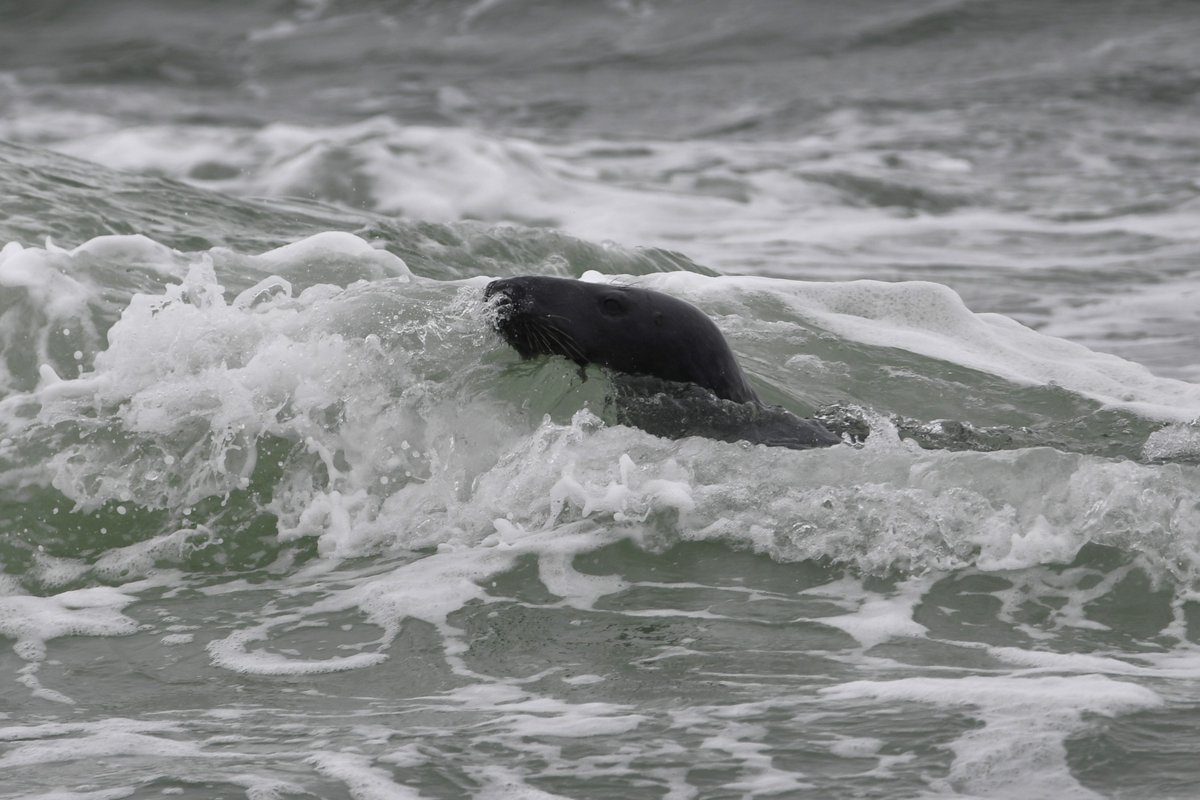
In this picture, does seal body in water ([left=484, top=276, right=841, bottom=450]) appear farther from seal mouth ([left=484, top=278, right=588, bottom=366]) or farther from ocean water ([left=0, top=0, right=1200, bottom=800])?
ocean water ([left=0, top=0, right=1200, bottom=800])

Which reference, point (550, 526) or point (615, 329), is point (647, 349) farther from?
point (550, 526)

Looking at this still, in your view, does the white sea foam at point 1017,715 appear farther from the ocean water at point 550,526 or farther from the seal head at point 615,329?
the seal head at point 615,329

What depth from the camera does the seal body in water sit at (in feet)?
18.0

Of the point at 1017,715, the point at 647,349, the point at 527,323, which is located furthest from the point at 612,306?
the point at 1017,715

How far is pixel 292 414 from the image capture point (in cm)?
568

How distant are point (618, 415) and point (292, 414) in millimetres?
1121

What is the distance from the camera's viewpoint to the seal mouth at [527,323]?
17.9 ft

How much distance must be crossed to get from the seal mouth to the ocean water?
0.22m

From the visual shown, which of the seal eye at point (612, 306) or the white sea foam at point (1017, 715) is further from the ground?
the seal eye at point (612, 306)

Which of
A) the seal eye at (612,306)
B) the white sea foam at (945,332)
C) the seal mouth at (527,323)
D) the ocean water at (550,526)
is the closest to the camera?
the ocean water at (550,526)

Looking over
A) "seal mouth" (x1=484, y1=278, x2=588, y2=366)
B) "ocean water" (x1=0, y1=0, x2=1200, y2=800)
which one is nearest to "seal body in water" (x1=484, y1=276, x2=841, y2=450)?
"seal mouth" (x1=484, y1=278, x2=588, y2=366)

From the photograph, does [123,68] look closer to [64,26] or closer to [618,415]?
[64,26]

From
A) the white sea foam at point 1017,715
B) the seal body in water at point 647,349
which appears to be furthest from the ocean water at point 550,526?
the seal body in water at point 647,349

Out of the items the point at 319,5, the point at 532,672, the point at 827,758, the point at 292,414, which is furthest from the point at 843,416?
the point at 319,5
